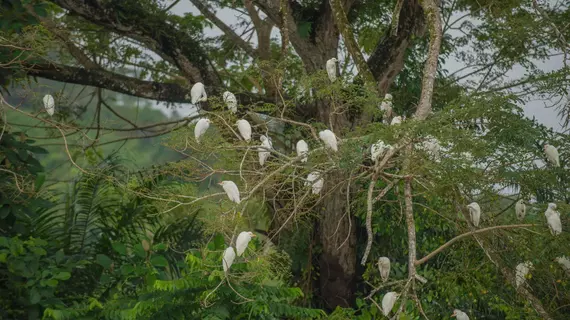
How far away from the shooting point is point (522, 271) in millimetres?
4344

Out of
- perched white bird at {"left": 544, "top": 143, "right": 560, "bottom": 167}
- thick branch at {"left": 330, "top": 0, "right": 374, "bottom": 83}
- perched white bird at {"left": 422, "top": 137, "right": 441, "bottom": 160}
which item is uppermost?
thick branch at {"left": 330, "top": 0, "right": 374, "bottom": 83}

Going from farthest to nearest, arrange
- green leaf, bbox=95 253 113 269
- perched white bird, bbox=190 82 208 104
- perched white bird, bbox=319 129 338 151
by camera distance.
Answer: green leaf, bbox=95 253 113 269 → perched white bird, bbox=190 82 208 104 → perched white bird, bbox=319 129 338 151

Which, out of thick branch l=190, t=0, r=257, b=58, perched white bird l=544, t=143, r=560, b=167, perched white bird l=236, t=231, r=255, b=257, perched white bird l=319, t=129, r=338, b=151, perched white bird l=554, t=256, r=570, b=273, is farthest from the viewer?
thick branch l=190, t=0, r=257, b=58

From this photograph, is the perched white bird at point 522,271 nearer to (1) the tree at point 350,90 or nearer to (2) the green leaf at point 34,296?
(1) the tree at point 350,90

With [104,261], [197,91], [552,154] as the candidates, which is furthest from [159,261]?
[552,154]

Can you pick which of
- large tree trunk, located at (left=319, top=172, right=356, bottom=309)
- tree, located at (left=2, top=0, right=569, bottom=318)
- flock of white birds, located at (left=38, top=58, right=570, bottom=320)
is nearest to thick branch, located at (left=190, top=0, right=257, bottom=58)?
tree, located at (left=2, top=0, right=569, bottom=318)

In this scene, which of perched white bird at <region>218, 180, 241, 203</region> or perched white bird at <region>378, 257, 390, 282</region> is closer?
perched white bird at <region>218, 180, 241, 203</region>

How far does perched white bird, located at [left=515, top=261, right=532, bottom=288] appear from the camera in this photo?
4324mm

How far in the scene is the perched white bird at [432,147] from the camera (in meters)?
3.97

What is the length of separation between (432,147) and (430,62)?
0.61 metres

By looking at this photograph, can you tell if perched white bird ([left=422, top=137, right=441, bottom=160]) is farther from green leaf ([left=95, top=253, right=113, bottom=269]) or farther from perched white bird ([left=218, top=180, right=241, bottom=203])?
green leaf ([left=95, top=253, right=113, bottom=269])

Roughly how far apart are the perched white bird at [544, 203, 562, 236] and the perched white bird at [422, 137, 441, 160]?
544 mm

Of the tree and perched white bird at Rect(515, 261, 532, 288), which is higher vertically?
the tree

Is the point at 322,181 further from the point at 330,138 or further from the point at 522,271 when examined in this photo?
the point at 522,271
